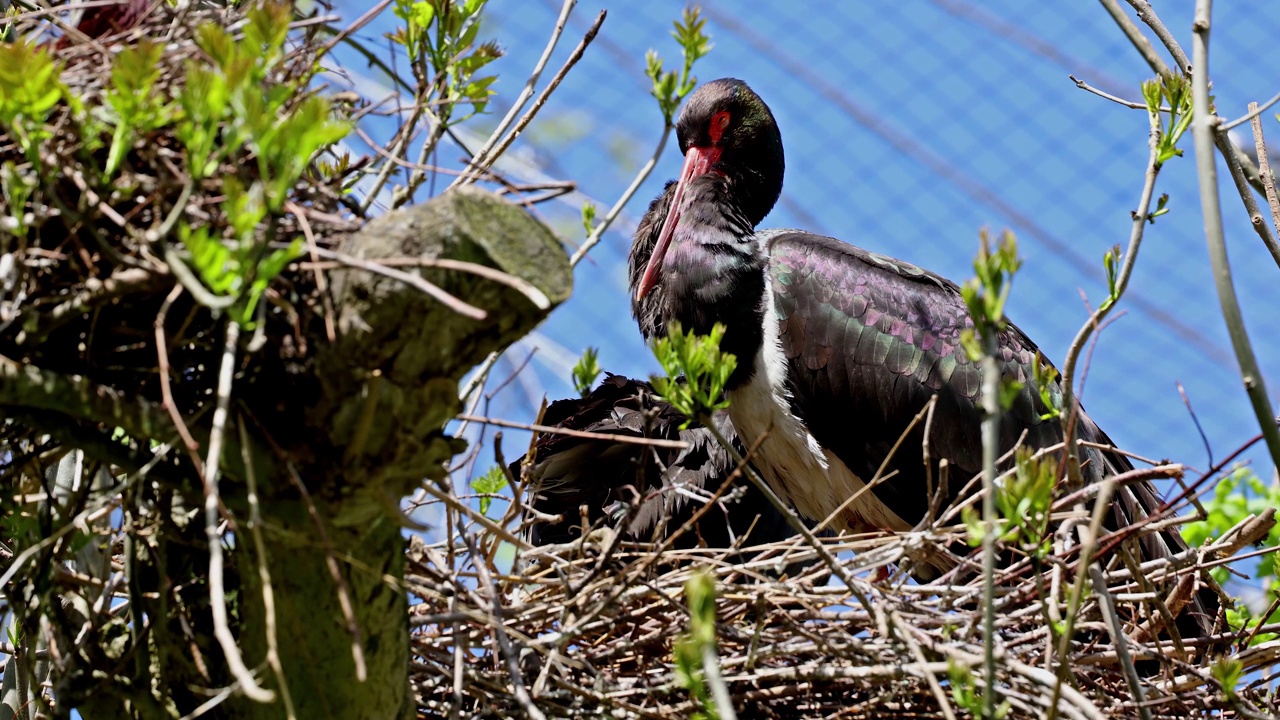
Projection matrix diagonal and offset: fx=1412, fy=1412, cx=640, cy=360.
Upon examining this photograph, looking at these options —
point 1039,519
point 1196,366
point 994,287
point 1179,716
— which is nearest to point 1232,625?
point 1179,716

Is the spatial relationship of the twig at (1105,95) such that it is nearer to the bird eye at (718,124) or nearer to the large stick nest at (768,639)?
the large stick nest at (768,639)

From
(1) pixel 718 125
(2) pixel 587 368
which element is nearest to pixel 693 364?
(2) pixel 587 368

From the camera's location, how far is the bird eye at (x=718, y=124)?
4.00 meters

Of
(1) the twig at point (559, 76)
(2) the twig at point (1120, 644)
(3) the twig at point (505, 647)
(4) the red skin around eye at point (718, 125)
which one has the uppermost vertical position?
(4) the red skin around eye at point (718, 125)

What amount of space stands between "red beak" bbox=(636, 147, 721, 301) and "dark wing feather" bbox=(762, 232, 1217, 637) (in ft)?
1.07

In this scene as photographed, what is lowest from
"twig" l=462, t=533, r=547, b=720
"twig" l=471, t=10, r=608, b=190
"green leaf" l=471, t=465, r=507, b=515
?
"twig" l=462, t=533, r=547, b=720

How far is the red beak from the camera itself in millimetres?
3828

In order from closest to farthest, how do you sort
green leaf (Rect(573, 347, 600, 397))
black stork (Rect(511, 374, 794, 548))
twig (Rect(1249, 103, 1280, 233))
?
1. twig (Rect(1249, 103, 1280, 233))
2. green leaf (Rect(573, 347, 600, 397))
3. black stork (Rect(511, 374, 794, 548))

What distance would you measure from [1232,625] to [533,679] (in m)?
1.69

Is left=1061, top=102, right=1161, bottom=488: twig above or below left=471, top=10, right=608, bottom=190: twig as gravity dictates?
below

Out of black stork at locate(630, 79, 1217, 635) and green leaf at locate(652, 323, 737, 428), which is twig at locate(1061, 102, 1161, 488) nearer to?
green leaf at locate(652, 323, 737, 428)

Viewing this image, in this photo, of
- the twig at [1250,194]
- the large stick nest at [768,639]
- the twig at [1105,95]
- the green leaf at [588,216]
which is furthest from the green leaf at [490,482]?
the twig at [1250,194]

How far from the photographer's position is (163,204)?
1.59 metres

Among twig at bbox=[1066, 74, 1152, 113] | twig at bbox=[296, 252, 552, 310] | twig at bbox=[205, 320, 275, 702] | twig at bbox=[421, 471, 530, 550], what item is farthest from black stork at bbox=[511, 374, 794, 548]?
twig at bbox=[205, 320, 275, 702]
